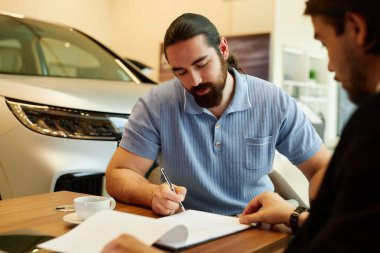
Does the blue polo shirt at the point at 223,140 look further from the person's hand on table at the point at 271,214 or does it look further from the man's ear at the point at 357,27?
the man's ear at the point at 357,27

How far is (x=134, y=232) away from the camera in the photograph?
878 millimetres

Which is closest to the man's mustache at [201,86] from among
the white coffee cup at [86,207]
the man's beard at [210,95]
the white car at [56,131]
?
the man's beard at [210,95]

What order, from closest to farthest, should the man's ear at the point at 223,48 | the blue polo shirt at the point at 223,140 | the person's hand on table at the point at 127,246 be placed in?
the person's hand on table at the point at 127,246
the blue polo shirt at the point at 223,140
the man's ear at the point at 223,48

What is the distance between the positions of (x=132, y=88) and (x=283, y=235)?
158 centimetres

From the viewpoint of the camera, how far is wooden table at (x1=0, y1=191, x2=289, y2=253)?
896 millimetres

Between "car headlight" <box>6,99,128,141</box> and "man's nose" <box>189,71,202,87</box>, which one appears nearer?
"man's nose" <box>189,71,202,87</box>

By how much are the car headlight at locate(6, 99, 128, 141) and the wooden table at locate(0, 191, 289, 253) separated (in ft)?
2.21

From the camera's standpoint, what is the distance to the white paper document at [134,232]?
85cm

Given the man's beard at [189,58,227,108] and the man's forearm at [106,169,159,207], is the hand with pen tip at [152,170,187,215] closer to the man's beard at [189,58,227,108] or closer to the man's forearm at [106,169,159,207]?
the man's forearm at [106,169,159,207]

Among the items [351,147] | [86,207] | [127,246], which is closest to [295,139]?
[86,207]

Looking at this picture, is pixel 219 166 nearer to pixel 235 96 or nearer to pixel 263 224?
pixel 235 96

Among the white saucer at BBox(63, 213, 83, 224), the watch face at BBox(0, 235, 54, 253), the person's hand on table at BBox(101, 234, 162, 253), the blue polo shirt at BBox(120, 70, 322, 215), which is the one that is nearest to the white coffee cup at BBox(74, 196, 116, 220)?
the white saucer at BBox(63, 213, 83, 224)

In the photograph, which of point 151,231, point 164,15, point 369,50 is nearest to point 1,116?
point 151,231

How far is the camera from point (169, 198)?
44.4 inches
